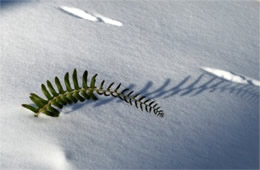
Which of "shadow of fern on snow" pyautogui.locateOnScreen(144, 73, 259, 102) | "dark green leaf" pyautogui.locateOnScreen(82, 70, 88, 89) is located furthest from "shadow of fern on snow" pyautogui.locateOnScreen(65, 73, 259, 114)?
"dark green leaf" pyautogui.locateOnScreen(82, 70, 88, 89)

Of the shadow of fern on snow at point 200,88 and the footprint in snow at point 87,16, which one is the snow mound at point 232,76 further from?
the footprint in snow at point 87,16

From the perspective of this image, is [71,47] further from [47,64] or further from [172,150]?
[172,150]

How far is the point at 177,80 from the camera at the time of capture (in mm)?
1384

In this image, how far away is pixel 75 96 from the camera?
1.18 m

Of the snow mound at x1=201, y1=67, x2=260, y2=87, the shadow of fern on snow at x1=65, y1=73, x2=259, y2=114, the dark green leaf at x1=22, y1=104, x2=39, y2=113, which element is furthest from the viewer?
the snow mound at x1=201, y1=67, x2=260, y2=87

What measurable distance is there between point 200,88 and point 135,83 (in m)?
0.25

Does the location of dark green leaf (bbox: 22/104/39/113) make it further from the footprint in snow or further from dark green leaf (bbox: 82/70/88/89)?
the footprint in snow

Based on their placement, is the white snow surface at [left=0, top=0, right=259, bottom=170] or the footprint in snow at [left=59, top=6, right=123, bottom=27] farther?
the footprint in snow at [left=59, top=6, right=123, bottom=27]

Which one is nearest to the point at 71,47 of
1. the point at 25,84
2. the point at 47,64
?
the point at 47,64

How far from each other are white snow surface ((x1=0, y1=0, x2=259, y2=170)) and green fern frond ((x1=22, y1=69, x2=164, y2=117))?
25 millimetres

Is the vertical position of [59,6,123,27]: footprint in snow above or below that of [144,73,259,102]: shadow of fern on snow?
above

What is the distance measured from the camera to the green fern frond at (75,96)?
112 cm

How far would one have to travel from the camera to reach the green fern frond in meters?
1.12

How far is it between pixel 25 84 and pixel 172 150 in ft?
1.74
